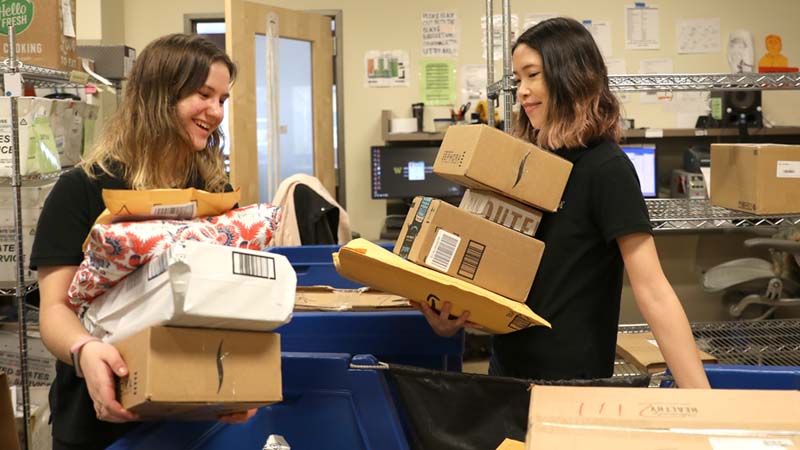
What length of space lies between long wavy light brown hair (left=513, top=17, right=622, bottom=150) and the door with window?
8.93 feet

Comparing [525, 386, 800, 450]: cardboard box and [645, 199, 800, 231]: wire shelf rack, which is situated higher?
[645, 199, 800, 231]: wire shelf rack

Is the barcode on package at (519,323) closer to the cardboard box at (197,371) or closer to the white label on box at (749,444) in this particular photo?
the cardboard box at (197,371)

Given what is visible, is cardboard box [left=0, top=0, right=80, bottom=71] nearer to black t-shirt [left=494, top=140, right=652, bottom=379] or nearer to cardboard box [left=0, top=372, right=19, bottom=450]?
cardboard box [left=0, top=372, right=19, bottom=450]

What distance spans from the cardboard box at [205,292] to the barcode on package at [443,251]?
499mm

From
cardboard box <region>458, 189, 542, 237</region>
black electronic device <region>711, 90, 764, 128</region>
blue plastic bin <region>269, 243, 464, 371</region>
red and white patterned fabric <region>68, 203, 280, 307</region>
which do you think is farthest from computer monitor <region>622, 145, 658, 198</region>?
red and white patterned fabric <region>68, 203, 280, 307</region>

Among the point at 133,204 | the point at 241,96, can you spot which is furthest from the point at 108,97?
the point at 133,204

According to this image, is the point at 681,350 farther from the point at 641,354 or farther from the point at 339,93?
the point at 339,93

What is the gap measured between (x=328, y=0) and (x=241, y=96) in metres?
1.31

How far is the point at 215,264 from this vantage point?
38.6 inches

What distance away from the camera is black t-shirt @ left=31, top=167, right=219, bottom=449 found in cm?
124

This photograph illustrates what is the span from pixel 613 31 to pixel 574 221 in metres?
3.97

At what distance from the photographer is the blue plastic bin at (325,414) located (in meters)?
1.31

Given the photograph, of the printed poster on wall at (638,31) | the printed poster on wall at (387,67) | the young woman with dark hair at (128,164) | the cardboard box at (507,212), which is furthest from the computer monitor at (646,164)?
the young woman with dark hair at (128,164)

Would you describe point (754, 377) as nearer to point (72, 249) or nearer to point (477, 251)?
point (477, 251)
